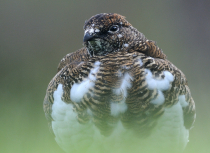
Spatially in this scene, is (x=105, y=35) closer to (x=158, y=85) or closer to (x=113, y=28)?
(x=113, y=28)

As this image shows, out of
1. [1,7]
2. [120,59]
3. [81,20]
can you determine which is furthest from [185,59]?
[1,7]

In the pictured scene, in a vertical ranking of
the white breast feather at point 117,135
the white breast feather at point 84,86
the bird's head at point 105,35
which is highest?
the bird's head at point 105,35

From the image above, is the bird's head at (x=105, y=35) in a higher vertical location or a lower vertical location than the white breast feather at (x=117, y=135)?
higher

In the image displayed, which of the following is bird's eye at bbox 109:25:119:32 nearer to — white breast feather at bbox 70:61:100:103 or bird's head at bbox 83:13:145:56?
bird's head at bbox 83:13:145:56

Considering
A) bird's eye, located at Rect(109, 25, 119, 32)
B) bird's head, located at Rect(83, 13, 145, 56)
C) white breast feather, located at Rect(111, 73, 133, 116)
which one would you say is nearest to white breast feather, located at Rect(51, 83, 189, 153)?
white breast feather, located at Rect(111, 73, 133, 116)

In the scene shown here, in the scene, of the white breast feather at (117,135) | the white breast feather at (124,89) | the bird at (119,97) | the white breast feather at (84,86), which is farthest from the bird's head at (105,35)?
the white breast feather at (117,135)

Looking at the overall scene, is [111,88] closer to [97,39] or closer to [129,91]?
[129,91]

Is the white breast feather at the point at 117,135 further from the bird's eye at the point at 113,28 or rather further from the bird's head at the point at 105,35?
the bird's eye at the point at 113,28

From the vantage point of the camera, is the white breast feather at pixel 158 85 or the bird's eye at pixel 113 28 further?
the bird's eye at pixel 113 28
